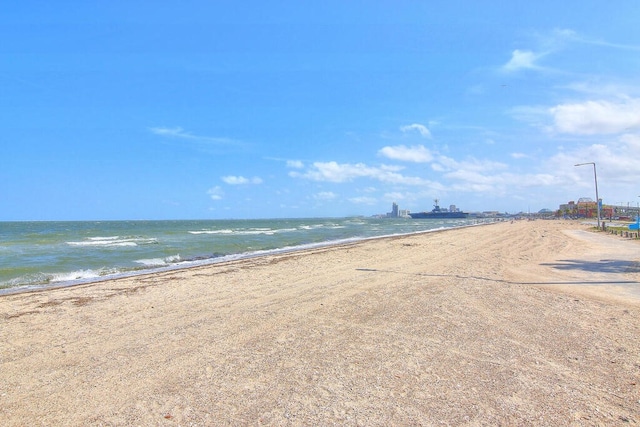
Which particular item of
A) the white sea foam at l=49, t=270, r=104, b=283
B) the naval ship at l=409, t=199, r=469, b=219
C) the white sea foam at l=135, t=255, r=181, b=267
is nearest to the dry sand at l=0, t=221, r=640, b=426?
the white sea foam at l=49, t=270, r=104, b=283

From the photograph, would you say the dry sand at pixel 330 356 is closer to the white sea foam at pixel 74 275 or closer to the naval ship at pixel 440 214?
the white sea foam at pixel 74 275

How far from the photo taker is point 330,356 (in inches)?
199

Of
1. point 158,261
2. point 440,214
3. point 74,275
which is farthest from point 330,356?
point 440,214

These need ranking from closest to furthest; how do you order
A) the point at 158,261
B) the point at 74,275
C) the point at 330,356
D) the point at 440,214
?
1. the point at 330,356
2. the point at 74,275
3. the point at 158,261
4. the point at 440,214

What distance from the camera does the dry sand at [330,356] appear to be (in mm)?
3666

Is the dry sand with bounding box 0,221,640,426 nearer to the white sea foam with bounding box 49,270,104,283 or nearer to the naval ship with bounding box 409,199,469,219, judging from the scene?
the white sea foam with bounding box 49,270,104,283

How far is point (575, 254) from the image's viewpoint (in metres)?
17.2

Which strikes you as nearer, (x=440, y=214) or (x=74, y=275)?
(x=74, y=275)

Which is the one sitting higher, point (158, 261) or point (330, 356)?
point (158, 261)

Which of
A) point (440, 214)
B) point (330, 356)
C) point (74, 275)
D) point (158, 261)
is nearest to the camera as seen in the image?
point (330, 356)

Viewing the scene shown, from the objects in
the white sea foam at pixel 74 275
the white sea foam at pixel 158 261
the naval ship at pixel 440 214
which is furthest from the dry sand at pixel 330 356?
the naval ship at pixel 440 214

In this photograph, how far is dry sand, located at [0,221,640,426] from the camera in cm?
367

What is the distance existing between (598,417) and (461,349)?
72.2 inches

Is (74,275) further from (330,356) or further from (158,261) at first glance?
(330,356)
